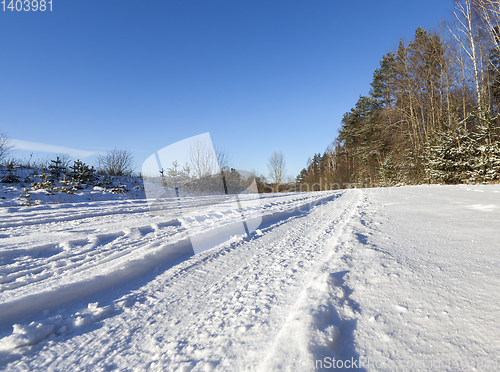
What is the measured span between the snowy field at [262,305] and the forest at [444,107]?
13.1m

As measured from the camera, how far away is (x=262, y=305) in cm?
160

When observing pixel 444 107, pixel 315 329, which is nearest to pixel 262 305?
pixel 315 329

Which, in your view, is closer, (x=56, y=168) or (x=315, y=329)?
(x=315, y=329)

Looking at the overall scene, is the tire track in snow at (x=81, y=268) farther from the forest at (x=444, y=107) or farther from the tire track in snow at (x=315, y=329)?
the forest at (x=444, y=107)

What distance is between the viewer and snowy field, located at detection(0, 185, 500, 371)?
1.08 metres

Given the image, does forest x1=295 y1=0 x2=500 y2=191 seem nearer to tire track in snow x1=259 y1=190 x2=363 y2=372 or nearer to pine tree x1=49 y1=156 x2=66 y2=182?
tire track in snow x1=259 y1=190 x2=363 y2=372

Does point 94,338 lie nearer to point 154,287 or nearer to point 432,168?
point 154,287

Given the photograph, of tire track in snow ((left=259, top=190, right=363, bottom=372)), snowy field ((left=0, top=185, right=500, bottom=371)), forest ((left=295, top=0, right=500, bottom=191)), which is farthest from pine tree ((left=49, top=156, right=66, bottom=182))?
forest ((left=295, top=0, right=500, bottom=191))

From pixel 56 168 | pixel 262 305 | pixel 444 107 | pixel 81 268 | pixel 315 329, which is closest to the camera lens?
pixel 315 329

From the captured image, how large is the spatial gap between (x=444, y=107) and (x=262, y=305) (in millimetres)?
21179

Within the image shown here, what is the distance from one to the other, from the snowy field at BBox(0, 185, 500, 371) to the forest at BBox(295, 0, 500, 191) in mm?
13098

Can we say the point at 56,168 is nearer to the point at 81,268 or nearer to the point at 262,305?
the point at 81,268

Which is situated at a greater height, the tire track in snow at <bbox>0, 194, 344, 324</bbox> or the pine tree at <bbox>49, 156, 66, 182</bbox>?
the pine tree at <bbox>49, 156, 66, 182</bbox>

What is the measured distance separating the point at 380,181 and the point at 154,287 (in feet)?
87.3
